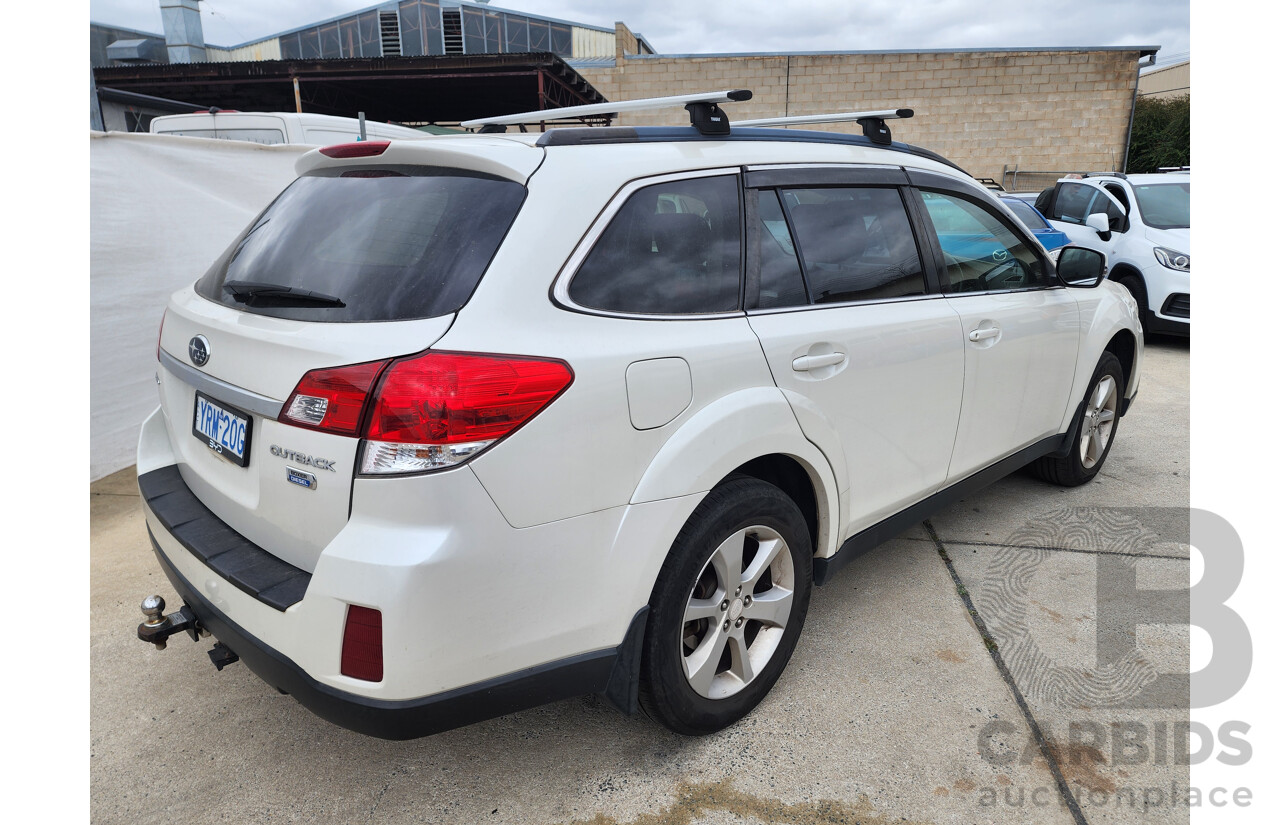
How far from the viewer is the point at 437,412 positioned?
1.62m

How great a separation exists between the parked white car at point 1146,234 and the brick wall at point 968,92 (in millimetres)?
15557

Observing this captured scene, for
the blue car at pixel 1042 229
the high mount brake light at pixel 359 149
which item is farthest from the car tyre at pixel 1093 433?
the blue car at pixel 1042 229

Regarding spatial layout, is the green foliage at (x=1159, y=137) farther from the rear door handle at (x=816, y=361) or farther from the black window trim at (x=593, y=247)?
the black window trim at (x=593, y=247)

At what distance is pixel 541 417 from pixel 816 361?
3.22ft

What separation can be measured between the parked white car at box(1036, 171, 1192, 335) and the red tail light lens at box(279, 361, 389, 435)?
8399 mm

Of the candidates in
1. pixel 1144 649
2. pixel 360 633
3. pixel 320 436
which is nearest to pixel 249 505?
pixel 320 436

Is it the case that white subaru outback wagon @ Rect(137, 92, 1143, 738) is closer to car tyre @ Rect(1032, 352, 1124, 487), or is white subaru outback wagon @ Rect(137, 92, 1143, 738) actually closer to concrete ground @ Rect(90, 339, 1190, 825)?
concrete ground @ Rect(90, 339, 1190, 825)

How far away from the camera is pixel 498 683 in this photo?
1.79 metres

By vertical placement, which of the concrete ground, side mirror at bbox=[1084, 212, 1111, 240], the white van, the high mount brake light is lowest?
the concrete ground

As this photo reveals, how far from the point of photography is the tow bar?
81.5 inches

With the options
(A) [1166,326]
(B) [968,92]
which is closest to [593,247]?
(A) [1166,326]

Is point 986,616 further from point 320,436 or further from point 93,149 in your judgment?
point 93,149

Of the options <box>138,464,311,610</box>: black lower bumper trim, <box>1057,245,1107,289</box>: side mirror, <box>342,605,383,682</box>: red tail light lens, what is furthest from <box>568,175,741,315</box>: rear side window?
<box>1057,245,1107,289</box>: side mirror

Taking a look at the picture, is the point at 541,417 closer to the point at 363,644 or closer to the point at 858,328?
the point at 363,644
